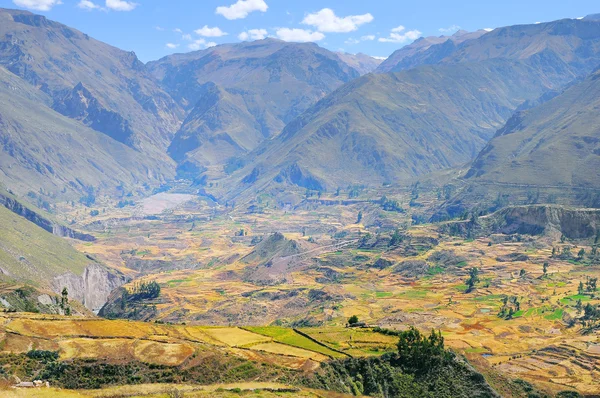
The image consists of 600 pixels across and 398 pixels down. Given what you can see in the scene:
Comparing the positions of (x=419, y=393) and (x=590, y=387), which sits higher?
(x=419, y=393)

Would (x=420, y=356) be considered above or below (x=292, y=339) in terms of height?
above

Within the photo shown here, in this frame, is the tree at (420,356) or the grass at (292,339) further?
the grass at (292,339)

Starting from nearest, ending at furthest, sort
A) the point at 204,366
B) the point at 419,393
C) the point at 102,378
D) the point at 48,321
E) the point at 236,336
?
the point at 102,378, the point at 204,366, the point at 419,393, the point at 48,321, the point at 236,336

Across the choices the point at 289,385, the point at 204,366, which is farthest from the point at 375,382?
the point at 204,366

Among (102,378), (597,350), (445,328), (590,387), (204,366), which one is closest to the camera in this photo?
(102,378)

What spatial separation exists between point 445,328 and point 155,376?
124 metres

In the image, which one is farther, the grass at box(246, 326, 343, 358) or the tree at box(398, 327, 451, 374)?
the grass at box(246, 326, 343, 358)

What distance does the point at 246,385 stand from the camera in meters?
88.9

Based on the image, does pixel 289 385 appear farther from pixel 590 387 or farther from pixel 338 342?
pixel 590 387

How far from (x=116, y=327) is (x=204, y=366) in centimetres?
2223

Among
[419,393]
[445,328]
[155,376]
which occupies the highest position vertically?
[155,376]

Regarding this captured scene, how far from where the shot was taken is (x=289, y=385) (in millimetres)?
90438

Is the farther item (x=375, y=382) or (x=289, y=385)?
(x=375, y=382)

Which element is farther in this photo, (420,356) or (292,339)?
(292,339)
